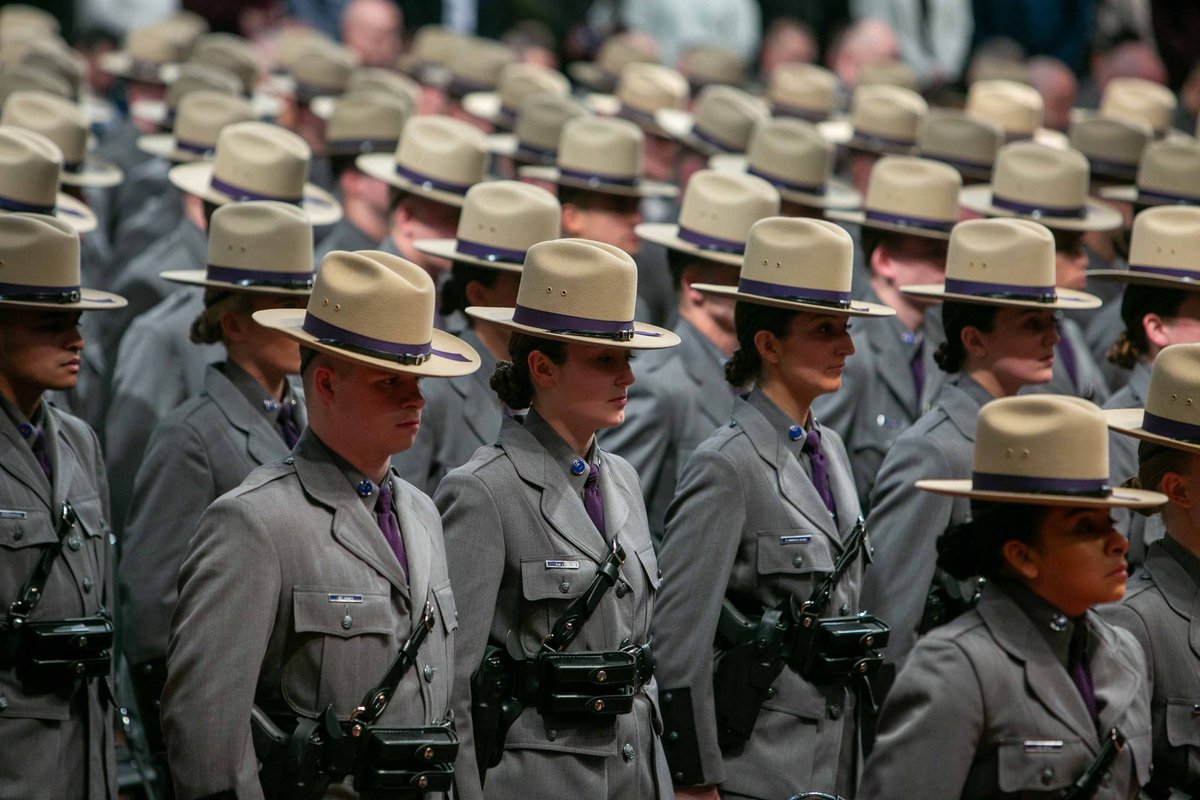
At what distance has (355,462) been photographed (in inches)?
148

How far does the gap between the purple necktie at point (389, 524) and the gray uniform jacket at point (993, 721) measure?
104 centimetres

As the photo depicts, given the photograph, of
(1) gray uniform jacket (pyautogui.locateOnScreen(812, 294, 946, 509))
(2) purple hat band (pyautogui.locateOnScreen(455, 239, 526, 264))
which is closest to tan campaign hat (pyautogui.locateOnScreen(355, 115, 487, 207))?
(2) purple hat band (pyautogui.locateOnScreen(455, 239, 526, 264))

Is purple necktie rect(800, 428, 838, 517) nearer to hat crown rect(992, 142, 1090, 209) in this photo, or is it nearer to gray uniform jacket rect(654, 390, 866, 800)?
gray uniform jacket rect(654, 390, 866, 800)

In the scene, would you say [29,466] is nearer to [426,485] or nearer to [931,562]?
[426,485]

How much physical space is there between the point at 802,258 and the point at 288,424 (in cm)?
145

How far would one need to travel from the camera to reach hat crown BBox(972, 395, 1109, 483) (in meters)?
3.57

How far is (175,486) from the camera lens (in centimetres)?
461

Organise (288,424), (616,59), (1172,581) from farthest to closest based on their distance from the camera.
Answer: (616,59)
(288,424)
(1172,581)

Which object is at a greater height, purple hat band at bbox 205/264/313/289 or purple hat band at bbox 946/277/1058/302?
purple hat band at bbox 946/277/1058/302

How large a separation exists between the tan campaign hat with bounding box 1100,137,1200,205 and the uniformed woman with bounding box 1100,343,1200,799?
372 cm

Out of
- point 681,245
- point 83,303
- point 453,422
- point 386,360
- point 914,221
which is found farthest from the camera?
→ point 914,221

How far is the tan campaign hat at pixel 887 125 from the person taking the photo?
376 inches

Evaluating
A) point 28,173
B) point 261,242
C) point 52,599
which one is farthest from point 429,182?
point 52,599

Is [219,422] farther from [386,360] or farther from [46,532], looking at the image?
[386,360]
